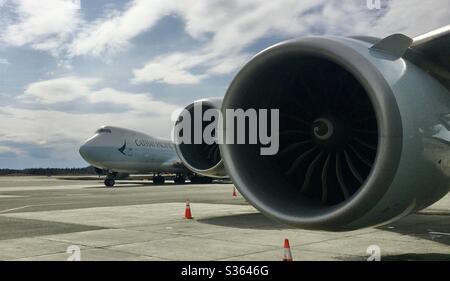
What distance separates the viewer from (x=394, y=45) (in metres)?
5.35

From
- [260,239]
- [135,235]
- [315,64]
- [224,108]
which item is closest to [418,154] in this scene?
[315,64]

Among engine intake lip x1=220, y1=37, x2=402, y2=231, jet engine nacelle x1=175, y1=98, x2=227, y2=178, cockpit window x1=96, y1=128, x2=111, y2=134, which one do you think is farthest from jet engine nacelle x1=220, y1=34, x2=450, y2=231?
cockpit window x1=96, y1=128, x2=111, y2=134

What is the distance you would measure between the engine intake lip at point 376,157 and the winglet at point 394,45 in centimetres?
24

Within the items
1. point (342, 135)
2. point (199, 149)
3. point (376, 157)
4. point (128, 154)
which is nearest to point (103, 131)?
point (128, 154)

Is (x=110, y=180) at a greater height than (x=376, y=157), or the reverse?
(x=376, y=157)

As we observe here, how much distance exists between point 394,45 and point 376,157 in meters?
1.31

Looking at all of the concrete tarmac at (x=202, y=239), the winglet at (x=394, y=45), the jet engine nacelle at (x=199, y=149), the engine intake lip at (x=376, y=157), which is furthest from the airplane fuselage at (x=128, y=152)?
the winglet at (x=394, y=45)

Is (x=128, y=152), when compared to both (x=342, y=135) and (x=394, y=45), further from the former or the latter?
(x=394, y=45)

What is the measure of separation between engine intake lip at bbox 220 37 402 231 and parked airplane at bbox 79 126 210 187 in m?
32.3

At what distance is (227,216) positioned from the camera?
1380 cm

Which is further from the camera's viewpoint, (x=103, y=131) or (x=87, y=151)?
(x=103, y=131)

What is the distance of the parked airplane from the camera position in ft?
123

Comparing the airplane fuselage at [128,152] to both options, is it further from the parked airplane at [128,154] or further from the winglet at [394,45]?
the winglet at [394,45]

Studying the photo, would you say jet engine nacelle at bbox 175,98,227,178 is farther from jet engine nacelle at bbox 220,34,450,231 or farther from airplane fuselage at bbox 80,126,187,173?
airplane fuselage at bbox 80,126,187,173
